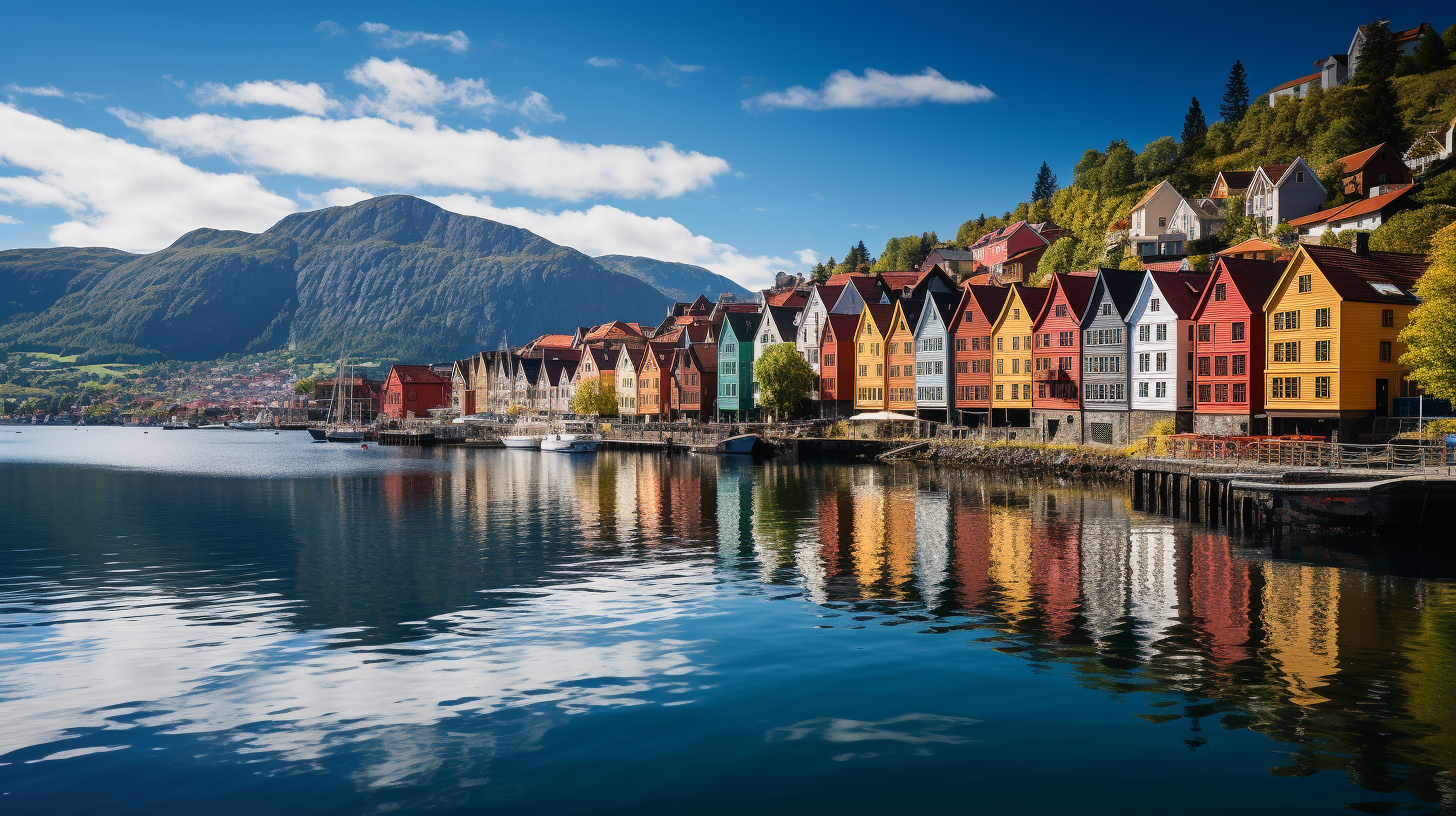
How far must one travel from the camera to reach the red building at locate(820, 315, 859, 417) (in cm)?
11869

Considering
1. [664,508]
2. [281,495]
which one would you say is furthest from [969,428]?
[281,495]

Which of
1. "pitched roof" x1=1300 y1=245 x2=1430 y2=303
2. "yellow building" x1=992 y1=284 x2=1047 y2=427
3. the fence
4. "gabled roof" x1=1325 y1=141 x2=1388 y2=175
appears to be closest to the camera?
the fence

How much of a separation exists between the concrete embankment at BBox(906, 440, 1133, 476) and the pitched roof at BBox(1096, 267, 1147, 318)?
13.7 meters

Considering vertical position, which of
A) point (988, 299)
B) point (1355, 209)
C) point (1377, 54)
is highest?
point (1377, 54)

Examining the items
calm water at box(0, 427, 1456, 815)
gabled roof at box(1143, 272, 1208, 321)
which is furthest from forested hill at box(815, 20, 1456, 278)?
calm water at box(0, 427, 1456, 815)

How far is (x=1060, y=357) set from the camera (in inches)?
3529

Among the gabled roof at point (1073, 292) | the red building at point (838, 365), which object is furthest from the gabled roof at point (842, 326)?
the gabled roof at point (1073, 292)

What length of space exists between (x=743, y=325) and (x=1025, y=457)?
59.1 metres

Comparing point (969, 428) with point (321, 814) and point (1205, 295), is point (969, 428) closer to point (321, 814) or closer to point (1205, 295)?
point (1205, 295)

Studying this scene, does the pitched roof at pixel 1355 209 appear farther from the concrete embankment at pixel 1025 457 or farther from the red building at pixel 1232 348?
the concrete embankment at pixel 1025 457

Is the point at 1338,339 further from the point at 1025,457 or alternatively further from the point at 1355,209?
the point at 1355,209

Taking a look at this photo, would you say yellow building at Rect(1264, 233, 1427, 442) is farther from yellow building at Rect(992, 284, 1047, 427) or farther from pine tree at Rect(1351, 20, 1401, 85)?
pine tree at Rect(1351, 20, 1401, 85)

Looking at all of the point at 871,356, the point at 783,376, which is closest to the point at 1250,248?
the point at 871,356

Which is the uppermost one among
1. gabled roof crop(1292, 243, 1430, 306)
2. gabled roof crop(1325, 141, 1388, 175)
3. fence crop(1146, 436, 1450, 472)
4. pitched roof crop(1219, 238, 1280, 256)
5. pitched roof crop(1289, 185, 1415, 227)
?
gabled roof crop(1325, 141, 1388, 175)
